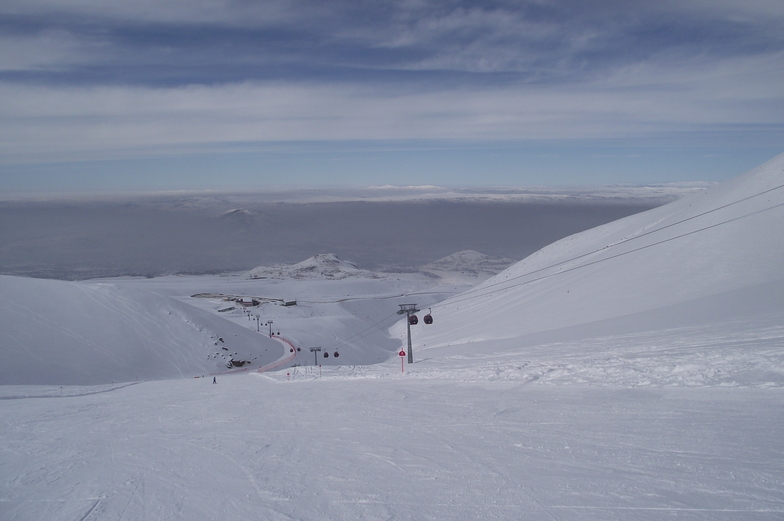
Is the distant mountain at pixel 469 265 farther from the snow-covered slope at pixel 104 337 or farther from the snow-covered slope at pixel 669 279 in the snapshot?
the snow-covered slope at pixel 104 337

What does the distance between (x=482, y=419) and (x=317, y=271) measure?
83330 mm

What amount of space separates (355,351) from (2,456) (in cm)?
2843

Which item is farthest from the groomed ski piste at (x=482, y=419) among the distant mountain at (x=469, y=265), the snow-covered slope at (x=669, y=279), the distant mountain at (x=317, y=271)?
the distant mountain at (x=469, y=265)

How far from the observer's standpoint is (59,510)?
5.22 metres

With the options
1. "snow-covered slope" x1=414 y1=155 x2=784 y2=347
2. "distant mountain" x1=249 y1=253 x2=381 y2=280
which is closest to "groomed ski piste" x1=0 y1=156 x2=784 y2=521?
"snow-covered slope" x1=414 y1=155 x2=784 y2=347

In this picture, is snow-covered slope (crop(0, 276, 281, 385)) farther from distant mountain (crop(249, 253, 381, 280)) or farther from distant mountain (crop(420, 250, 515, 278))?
distant mountain (crop(420, 250, 515, 278))

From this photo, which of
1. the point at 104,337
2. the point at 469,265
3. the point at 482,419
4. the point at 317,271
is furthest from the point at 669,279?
the point at 469,265

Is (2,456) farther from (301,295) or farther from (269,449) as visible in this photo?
(301,295)

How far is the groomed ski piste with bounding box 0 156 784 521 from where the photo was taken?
511cm

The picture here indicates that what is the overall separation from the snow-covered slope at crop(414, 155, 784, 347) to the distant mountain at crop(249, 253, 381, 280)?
2132 inches

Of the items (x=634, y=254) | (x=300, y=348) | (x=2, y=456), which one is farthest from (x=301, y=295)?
(x=2, y=456)

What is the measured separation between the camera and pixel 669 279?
20.2m

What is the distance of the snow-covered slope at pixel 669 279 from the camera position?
16516 mm

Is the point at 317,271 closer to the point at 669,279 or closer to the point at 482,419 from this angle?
the point at 669,279
